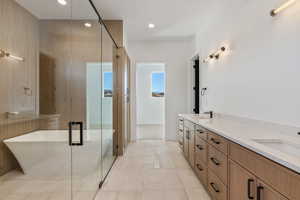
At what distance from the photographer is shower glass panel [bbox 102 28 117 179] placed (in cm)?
310

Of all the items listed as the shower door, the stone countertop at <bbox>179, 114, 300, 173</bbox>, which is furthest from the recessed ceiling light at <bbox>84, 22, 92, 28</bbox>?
the stone countertop at <bbox>179, 114, 300, 173</bbox>

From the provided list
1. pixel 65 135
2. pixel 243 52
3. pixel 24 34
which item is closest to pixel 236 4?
pixel 243 52

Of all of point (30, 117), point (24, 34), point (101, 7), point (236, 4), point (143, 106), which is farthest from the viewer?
point (143, 106)

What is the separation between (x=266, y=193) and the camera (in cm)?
110

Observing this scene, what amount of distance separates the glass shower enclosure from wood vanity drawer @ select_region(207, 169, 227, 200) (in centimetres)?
143

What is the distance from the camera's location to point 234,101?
2.73 metres

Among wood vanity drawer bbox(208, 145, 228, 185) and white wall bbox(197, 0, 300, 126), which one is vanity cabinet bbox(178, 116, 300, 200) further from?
white wall bbox(197, 0, 300, 126)

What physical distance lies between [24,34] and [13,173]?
1.37 metres

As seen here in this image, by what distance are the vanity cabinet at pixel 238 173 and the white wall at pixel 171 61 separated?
2.74 metres

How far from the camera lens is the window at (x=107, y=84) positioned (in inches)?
127

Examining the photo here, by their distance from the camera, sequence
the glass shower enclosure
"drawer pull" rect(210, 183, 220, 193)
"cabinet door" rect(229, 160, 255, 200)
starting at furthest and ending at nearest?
1. the glass shower enclosure
2. "drawer pull" rect(210, 183, 220, 193)
3. "cabinet door" rect(229, 160, 255, 200)

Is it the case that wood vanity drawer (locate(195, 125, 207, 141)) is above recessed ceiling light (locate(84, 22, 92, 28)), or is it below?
below

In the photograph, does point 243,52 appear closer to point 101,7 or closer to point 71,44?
point 71,44

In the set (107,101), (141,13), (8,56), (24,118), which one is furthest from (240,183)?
(141,13)
